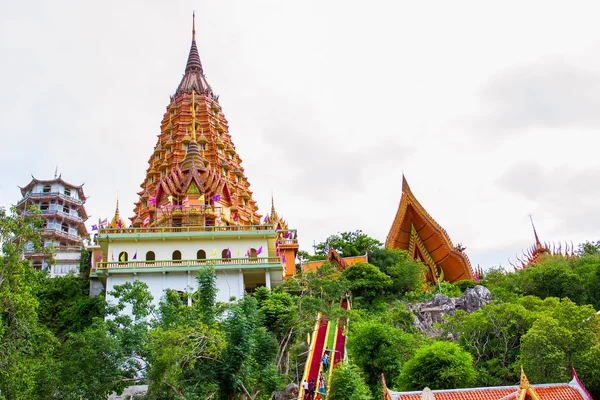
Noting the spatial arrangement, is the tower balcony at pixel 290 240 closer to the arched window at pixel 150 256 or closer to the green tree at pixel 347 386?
the arched window at pixel 150 256

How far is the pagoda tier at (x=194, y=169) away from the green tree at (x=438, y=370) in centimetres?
1695

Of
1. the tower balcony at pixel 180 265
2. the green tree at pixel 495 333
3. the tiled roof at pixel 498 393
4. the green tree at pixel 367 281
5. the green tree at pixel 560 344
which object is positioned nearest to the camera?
the tiled roof at pixel 498 393

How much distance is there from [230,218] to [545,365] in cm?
2394

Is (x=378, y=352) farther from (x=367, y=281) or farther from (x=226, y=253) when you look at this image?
(x=226, y=253)

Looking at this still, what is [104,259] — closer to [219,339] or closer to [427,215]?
[219,339]

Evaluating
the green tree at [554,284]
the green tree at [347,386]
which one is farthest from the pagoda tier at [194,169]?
the green tree at [347,386]

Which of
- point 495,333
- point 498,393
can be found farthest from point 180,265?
point 498,393

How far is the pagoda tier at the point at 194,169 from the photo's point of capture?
3418cm

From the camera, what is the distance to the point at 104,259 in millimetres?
→ 28719

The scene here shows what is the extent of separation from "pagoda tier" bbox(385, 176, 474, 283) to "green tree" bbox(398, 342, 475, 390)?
1890 cm

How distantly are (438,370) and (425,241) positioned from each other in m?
21.2

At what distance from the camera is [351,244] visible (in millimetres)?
41312

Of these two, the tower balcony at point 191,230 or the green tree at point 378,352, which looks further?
the tower balcony at point 191,230

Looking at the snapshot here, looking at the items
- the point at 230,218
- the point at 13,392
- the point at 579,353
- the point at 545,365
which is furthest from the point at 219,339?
the point at 230,218
